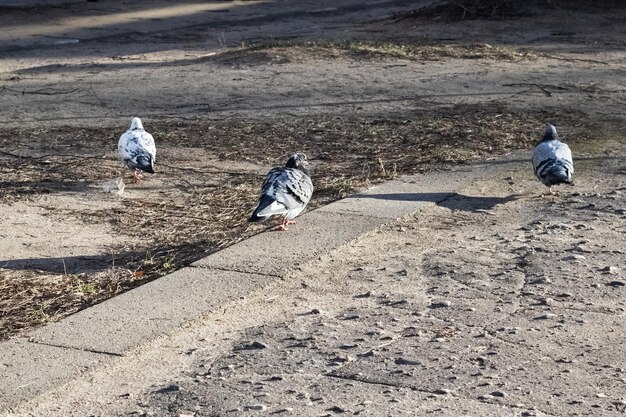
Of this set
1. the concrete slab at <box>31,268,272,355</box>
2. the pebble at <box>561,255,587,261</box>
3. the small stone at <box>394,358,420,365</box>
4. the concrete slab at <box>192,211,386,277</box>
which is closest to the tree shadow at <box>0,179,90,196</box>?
the concrete slab at <box>192,211,386,277</box>

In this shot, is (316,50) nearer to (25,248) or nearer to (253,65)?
(253,65)

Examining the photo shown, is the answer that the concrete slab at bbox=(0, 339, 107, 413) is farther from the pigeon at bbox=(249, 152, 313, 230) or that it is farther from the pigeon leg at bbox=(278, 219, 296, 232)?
the pigeon leg at bbox=(278, 219, 296, 232)

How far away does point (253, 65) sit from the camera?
42.1 ft

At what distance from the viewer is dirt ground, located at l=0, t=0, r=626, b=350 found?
6.43 m

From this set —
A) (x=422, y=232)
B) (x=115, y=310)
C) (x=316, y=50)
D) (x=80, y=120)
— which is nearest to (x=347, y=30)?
(x=316, y=50)

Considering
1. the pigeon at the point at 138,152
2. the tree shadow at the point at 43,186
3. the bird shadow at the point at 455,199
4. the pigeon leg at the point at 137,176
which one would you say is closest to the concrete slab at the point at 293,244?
the bird shadow at the point at 455,199

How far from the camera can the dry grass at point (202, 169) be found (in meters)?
5.72

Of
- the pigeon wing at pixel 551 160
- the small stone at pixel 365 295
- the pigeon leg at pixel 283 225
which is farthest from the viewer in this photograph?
the pigeon wing at pixel 551 160

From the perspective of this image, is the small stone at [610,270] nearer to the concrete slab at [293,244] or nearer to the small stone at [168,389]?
A: the concrete slab at [293,244]

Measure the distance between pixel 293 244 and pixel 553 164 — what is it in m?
1.84

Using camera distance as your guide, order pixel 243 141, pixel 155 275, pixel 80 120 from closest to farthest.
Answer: pixel 155 275, pixel 243 141, pixel 80 120

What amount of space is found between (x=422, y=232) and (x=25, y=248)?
7.13 ft

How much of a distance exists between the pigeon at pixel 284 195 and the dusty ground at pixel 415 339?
42 centimetres

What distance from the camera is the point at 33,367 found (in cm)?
450
